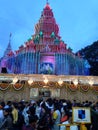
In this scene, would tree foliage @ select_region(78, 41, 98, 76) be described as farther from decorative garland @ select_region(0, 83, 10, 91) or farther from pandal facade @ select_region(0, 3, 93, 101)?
decorative garland @ select_region(0, 83, 10, 91)

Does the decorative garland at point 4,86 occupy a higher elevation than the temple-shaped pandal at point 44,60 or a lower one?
lower

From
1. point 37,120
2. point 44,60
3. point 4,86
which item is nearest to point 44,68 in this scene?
point 44,60

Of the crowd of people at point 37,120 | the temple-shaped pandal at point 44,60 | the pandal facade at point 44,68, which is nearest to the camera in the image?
the crowd of people at point 37,120


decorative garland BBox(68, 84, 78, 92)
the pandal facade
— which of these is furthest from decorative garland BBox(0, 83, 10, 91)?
decorative garland BBox(68, 84, 78, 92)

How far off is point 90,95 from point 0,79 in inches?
353

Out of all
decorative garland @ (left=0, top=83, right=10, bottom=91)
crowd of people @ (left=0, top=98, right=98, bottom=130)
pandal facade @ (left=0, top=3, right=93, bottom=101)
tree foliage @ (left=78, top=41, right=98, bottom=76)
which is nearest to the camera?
crowd of people @ (left=0, top=98, right=98, bottom=130)

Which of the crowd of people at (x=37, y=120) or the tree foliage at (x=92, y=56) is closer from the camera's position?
the crowd of people at (x=37, y=120)

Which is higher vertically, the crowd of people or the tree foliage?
the tree foliage

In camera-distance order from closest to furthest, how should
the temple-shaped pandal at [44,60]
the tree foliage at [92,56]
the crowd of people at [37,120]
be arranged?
the crowd of people at [37,120], the temple-shaped pandal at [44,60], the tree foliage at [92,56]

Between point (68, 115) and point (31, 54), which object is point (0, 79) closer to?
point (31, 54)

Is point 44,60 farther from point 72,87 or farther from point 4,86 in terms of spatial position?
point 4,86

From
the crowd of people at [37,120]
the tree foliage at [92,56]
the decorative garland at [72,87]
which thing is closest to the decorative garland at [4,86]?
the decorative garland at [72,87]

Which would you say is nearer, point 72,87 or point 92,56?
point 72,87

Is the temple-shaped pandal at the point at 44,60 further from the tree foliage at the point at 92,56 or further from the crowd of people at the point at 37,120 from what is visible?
the crowd of people at the point at 37,120
